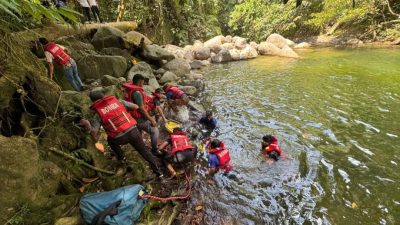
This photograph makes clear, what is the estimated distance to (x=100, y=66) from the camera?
11.3 m

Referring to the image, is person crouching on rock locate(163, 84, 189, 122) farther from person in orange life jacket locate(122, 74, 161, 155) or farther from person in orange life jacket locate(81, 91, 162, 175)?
person in orange life jacket locate(81, 91, 162, 175)

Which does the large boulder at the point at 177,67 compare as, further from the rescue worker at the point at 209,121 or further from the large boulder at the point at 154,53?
the rescue worker at the point at 209,121

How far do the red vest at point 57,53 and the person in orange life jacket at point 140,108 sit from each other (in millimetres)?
3133

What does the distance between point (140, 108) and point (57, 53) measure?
3763 mm

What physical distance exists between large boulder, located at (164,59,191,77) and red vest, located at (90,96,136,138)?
31.6 feet

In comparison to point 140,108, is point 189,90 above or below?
below

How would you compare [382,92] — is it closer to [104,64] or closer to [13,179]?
[104,64]

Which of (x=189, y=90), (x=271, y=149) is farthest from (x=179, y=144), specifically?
(x=189, y=90)

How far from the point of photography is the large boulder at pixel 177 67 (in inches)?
586

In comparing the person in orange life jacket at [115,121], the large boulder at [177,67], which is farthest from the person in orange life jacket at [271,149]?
the large boulder at [177,67]

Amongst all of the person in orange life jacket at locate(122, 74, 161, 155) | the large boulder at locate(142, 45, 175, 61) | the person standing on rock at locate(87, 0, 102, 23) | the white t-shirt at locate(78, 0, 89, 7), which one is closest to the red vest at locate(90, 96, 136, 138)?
→ the person in orange life jacket at locate(122, 74, 161, 155)

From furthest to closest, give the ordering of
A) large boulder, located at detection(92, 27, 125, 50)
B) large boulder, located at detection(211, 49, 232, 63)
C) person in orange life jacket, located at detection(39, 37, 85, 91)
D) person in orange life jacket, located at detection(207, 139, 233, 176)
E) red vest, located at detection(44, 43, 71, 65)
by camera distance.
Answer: large boulder, located at detection(211, 49, 232, 63) < large boulder, located at detection(92, 27, 125, 50) < red vest, located at detection(44, 43, 71, 65) < person in orange life jacket, located at detection(39, 37, 85, 91) < person in orange life jacket, located at detection(207, 139, 233, 176)

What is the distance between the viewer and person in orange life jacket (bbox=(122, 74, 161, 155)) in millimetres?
6246

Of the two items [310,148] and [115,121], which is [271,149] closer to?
[310,148]
